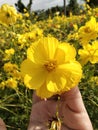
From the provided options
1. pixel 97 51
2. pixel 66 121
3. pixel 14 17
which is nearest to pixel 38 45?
pixel 66 121

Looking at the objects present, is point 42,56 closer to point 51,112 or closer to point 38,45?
point 38,45

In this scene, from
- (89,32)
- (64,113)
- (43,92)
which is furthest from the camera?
(89,32)

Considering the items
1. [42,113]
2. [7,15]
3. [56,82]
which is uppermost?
[7,15]

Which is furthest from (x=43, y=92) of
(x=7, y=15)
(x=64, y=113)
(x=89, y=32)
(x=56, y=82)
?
(x=7, y=15)

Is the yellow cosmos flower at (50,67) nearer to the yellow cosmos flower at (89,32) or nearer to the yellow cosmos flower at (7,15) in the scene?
the yellow cosmos flower at (89,32)

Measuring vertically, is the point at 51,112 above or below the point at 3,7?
below

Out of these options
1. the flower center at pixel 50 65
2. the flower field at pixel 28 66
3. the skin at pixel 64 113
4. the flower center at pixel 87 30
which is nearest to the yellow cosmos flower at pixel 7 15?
the flower field at pixel 28 66

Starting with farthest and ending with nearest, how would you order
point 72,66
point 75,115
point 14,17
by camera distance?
point 14,17, point 75,115, point 72,66

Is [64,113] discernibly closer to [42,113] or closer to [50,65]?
[42,113]
